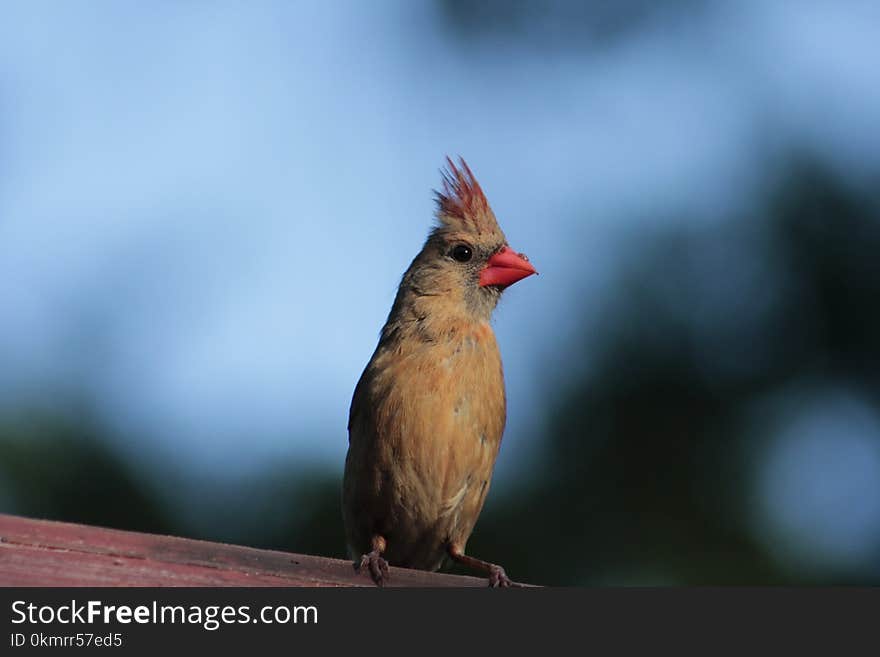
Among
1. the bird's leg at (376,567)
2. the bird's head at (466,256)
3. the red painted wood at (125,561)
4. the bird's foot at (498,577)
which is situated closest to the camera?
the red painted wood at (125,561)

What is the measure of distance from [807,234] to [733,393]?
855 millimetres

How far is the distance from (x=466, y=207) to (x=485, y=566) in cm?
132

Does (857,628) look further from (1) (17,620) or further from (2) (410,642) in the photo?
(1) (17,620)

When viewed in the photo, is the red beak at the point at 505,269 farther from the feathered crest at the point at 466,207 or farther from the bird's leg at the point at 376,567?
the bird's leg at the point at 376,567

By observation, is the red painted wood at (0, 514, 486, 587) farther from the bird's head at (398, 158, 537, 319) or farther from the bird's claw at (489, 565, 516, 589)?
the bird's head at (398, 158, 537, 319)

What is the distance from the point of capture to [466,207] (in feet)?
15.5

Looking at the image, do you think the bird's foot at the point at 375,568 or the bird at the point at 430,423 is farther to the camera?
the bird at the point at 430,423

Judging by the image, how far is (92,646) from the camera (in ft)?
8.02

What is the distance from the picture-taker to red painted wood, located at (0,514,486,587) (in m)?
2.63

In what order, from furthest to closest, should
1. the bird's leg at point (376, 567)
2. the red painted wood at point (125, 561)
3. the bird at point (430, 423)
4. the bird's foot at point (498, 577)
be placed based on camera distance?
the bird at point (430, 423), the bird's foot at point (498, 577), the bird's leg at point (376, 567), the red painted wood at point (125, 561)

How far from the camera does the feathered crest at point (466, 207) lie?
15.5 ft

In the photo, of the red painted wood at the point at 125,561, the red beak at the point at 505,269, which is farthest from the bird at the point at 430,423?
the red painted wood at the point at 125,561

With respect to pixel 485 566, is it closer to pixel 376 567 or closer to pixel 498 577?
pixel 498 577

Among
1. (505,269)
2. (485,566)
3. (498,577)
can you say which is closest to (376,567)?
(498,577)
